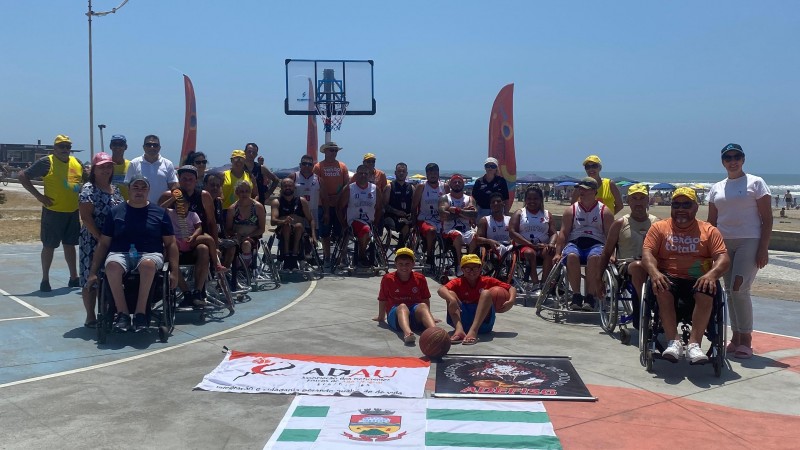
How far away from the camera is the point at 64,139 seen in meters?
8.51

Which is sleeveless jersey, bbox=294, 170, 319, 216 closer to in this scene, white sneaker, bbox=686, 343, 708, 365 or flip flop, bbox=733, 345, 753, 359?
flip flop, bbox=733, 345, 753, 359

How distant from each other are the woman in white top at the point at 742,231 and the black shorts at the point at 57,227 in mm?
7057

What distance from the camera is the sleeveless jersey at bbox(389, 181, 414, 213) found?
10914 mm

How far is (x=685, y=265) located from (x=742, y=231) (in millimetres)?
738

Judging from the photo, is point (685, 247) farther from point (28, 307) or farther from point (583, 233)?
point (28, 307)

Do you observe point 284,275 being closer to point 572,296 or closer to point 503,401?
point 572,296

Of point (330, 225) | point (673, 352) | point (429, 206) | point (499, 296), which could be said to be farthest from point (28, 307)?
point (673, 352)

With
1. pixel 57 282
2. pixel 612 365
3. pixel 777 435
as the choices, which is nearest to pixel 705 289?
pixel 612 365

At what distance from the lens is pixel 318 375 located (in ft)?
17.1


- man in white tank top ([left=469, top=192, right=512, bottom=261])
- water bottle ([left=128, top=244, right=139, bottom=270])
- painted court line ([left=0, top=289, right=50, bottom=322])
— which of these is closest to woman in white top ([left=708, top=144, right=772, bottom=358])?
man in white tank top ([left=469, top=192, right=512, bottom=261])

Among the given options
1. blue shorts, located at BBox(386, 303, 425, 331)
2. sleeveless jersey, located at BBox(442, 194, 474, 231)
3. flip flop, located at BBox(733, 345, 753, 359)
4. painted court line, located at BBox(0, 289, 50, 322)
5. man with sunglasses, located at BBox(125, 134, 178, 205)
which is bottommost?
flip flop, located at BBox(733, 345, 753, 359)

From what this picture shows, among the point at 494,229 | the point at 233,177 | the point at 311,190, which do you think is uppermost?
the point at 233,177

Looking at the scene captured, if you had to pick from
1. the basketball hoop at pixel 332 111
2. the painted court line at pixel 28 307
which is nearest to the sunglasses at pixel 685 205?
the painted court line at pixel 28 307

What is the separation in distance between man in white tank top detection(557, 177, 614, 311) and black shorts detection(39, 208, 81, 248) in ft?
18.6
